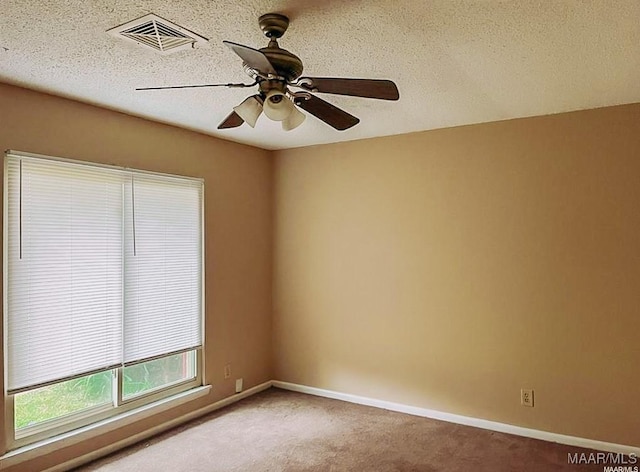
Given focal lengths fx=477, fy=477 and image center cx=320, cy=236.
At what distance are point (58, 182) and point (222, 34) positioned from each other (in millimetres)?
1676

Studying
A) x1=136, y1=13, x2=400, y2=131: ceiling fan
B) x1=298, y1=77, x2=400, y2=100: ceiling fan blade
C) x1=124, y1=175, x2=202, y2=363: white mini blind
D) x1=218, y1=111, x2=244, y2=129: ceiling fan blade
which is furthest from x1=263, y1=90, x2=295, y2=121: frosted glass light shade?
x1=124, y1=175, x2=202, y2=363: white mini blind

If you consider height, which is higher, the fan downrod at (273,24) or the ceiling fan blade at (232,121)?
the fan downrod at (273,24)

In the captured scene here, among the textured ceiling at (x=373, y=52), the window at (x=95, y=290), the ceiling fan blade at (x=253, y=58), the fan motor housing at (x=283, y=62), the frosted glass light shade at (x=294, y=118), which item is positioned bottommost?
the window at (x=95, y=290)

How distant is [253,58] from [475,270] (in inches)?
109

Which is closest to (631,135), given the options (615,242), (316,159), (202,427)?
(615,242)

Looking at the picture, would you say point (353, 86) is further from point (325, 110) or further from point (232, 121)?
point (232, 121)

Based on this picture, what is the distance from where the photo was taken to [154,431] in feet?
12.3

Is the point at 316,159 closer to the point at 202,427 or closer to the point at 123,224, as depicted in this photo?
the point at 123,224

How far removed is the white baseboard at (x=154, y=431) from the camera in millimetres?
3188

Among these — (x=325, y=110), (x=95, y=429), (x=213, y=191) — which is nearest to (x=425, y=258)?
(x=213, y=191)

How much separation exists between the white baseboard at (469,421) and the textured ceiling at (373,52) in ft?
7.97

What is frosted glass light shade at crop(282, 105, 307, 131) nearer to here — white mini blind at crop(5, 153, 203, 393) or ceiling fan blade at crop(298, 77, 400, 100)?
ceiling fan blade at crop(298, 77, 400, 100)

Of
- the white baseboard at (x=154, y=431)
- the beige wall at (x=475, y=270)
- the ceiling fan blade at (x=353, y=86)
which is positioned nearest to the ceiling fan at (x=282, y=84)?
the ceiling fan blade at (x=353, y=86)

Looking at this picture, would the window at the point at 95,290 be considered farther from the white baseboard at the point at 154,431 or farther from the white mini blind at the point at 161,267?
the white baseboard at the point at 154,431
